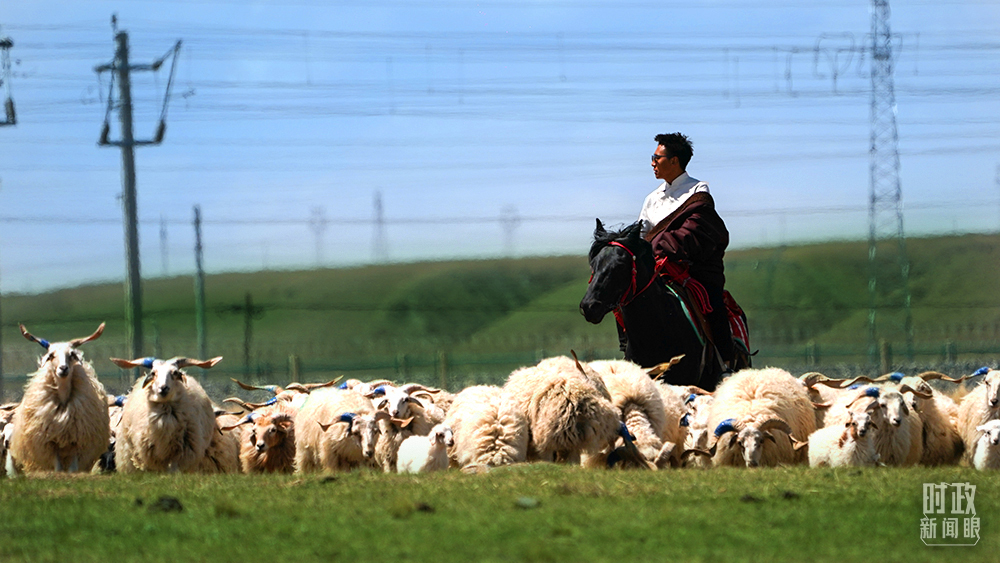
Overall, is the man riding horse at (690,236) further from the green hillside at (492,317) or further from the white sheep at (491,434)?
the green hillside at (492,317)

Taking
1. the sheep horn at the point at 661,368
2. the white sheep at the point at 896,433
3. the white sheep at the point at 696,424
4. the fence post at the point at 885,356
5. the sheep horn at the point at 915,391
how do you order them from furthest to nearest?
the fence post at the point at 885,356 → the sheep horn at the point at 661,368 → the sheep horn at the point at 915,391 → the white sheep at the point at 696,424 → the white sheep at the point at 896,433

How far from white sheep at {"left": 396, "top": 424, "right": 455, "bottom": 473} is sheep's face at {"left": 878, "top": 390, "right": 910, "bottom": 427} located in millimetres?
4052

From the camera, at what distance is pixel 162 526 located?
23.3 feet

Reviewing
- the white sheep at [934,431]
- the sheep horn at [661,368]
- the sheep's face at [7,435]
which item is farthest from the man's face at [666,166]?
the sheep's face at [7,435]

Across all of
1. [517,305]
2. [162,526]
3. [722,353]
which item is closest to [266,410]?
[722,353]

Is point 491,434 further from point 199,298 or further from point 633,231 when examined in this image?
point 199,298

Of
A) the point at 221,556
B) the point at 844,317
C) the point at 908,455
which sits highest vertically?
the point at 221,556

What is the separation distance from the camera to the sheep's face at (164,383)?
11547 mm

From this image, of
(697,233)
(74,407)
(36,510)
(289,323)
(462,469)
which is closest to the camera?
(36,510)

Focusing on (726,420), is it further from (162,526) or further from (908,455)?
(162,526)

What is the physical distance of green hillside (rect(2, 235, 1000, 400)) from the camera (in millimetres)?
34656

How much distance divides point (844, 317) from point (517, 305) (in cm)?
1721

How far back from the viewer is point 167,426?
1163 centimetres

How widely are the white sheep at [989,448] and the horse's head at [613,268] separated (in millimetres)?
3622
